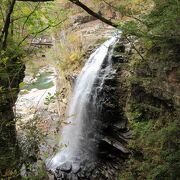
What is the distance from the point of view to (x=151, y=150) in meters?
6.38

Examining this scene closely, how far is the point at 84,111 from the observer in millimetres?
9781

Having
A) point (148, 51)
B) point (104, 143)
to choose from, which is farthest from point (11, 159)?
point (104, 143)

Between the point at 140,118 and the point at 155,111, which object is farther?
the point at 140,118

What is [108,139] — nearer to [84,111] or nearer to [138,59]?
[84,111]

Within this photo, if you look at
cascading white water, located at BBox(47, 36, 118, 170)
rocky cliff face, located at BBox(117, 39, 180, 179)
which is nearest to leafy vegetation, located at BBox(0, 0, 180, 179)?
rocky cliff face, located at BBox(117, 39, 180, 179)

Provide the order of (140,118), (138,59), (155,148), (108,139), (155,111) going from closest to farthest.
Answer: (155,148) → (155,111) → (140,118) → (138,59) → (108,139)

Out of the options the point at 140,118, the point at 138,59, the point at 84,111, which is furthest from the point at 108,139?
the point at 138,59

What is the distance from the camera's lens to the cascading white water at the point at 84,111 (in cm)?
932

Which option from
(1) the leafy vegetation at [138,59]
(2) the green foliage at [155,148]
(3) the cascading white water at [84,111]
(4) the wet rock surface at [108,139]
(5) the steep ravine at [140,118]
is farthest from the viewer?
(3) the cascading white water at [84,111]

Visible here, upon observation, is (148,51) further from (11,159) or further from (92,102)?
(11,159)

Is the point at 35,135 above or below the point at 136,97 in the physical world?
above

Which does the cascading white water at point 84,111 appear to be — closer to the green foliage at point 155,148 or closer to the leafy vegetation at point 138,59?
the leafy vegetation at point 138,59

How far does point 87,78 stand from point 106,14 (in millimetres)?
7227

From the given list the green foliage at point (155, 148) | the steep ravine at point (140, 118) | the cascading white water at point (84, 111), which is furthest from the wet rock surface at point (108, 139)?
the green foliage at point (155, 148)
